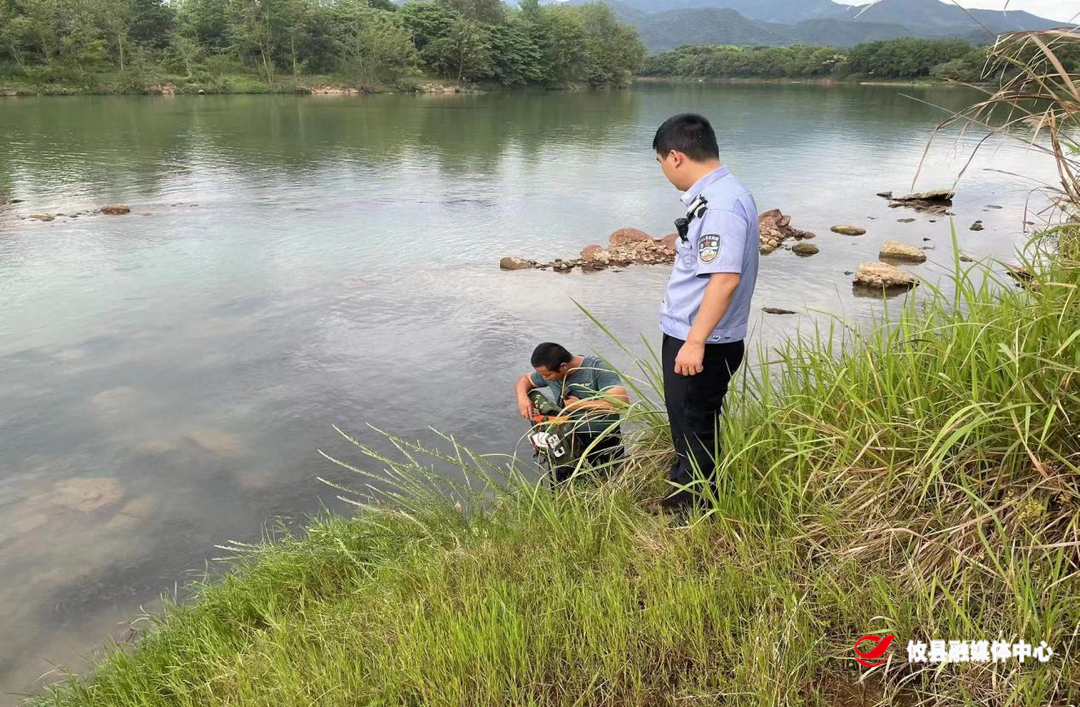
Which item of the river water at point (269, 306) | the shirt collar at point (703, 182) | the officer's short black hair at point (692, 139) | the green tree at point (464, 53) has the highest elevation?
the green tree at point (464, 53)

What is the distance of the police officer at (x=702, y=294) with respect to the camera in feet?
9.30

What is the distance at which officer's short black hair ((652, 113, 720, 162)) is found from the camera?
299cm

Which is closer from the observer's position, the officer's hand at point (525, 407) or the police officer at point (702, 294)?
the police officer at point (702, 294)

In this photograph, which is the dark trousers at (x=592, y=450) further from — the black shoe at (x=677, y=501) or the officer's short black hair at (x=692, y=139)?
the officer's short black hair at (x=692, y=139)

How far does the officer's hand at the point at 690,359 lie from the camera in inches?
112

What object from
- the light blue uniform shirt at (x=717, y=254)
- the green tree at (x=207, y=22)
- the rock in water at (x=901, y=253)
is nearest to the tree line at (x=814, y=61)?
the green tree at (x=207, y=22)

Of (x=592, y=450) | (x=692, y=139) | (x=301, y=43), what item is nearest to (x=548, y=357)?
(x=592, y=450)

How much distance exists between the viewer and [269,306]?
30.0 feet

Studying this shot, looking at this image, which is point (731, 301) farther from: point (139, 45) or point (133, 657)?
point (139, 45)

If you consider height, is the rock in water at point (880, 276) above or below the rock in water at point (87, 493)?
above

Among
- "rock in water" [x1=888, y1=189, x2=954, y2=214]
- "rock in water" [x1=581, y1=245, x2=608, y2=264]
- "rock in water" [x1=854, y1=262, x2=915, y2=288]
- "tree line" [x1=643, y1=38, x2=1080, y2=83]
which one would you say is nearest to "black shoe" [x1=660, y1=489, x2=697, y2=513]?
"rock in water" [x1=854, y1=262, x2=915, y2=288]

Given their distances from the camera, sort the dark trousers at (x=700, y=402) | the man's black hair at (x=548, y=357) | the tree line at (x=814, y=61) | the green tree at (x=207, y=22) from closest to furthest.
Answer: the dark trousers at (x=700, y=402) → the man's black hair at (x=548, y=357) → the green tree at (x=207, y=22) → the tree line at (x=814, y=61)

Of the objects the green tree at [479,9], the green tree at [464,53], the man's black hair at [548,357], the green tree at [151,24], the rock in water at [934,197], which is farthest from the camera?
the green tree at [479,9]

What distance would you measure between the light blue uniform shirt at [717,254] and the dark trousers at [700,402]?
8cm
